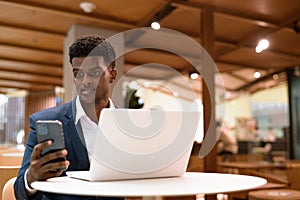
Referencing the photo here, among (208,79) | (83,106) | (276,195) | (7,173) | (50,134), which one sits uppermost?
(208,79)

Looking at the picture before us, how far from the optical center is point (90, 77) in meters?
1.54

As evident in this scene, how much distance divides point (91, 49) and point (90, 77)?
0.18 m

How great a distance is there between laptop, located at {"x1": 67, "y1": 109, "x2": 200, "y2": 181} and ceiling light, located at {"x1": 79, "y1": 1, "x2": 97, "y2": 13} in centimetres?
413

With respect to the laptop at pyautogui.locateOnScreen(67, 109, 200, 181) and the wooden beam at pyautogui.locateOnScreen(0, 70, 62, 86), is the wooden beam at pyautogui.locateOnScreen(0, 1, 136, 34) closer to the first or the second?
the laptop at pyautogui.locateOnScreen(67, 109, 200, 181)

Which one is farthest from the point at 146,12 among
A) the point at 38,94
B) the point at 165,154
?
the point at 38,94

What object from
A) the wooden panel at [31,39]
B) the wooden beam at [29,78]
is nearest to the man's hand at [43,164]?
the wooden panel at [31,39]

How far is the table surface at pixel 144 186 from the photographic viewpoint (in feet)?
3.47

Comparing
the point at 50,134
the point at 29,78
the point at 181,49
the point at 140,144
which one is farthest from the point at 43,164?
the point at 29,78

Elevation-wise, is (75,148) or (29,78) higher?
(29,78)

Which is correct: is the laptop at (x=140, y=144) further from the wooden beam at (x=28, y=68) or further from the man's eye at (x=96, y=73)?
the wooden beam at (x=28, y=68)

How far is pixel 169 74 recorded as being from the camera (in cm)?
1114

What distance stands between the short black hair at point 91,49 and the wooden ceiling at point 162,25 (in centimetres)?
356

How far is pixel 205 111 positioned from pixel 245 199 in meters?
1.50

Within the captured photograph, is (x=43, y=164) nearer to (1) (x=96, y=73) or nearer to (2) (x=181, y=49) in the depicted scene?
(1) (x=96, y=73)
